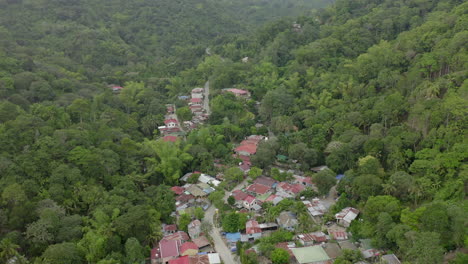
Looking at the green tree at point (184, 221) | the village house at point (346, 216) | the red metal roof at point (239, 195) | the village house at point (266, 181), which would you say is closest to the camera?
the village house at point (346, 216)

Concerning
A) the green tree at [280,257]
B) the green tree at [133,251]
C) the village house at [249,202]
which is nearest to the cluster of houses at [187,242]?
the green tree at [133,251]

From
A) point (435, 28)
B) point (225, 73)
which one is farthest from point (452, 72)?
point (225, 73)

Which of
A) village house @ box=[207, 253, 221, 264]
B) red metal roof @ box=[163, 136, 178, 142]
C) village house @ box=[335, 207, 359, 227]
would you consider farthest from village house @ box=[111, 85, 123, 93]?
village house @ box=[335, 207, 359, 227]

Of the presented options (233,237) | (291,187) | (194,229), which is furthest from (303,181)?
(194,229)

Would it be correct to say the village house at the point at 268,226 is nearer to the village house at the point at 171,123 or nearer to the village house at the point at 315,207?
the village house at the point at 315,207

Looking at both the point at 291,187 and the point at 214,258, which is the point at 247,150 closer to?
the point at 291,187

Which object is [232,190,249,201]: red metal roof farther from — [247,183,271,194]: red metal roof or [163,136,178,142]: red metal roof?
[163,136,178,142]: red metal roof
